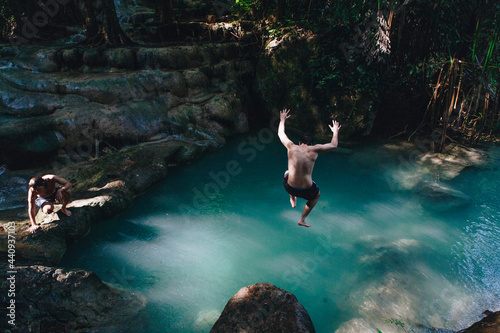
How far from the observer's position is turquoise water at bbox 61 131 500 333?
373 cm

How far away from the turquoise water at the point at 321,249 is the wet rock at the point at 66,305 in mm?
364

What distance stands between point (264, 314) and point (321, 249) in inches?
78.9

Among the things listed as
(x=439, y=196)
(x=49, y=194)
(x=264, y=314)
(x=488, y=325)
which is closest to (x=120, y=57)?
(x=49, y=194)

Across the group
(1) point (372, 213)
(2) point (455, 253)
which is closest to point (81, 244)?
(1) point (372, 213)

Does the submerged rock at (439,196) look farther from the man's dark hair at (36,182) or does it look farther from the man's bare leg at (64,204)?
the man's dark hair at (36,182)

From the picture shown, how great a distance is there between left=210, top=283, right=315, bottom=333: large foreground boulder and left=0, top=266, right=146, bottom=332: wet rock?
125 centimetres

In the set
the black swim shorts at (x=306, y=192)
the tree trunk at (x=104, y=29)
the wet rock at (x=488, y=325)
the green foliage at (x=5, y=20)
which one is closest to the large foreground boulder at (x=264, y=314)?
the black swim shorts at (x=306, y=192)

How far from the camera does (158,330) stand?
3488 millimetres

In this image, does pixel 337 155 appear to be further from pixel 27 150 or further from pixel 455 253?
pixel 27 150

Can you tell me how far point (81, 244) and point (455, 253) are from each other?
632 centimetres

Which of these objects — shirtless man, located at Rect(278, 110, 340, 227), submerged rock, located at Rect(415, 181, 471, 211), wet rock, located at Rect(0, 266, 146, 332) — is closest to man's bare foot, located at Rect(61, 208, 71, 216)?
wet rock, located at Rect(0, 266, 146, 332)

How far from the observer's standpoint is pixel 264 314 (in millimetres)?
3105

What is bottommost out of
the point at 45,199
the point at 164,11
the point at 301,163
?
the point at 45,199

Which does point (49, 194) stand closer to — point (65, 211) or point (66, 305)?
point (65, 211)
